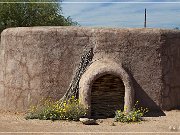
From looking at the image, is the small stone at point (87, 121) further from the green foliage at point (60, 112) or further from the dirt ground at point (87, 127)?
the green foliage at point (60, 112)

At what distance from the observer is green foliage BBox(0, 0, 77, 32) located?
2267 centimetres

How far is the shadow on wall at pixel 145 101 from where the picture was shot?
13.0m

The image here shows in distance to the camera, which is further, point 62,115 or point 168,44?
point 168,44

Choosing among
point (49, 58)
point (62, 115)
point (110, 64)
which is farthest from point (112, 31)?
point (62, 115)

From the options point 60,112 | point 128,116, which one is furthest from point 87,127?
point 128,116

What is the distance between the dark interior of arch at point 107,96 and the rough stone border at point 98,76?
0.95 ft

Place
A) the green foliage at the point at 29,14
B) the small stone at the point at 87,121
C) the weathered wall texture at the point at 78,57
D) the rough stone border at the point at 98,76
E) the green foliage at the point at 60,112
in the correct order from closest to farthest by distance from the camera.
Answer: the small stone at the point at 87,121 → the green foliage at the point at 60,112 → the rough stone border at the point at 98,76 → the weathered wall texture at the point at 78,57 → the green foliage at the point at 29,14

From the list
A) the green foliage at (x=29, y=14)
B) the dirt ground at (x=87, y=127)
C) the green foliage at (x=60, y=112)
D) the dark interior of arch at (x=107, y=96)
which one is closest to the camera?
the dirt ground at (x=87, y=127)

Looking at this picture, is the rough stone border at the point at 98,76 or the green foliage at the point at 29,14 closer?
the rough stone border at the point at 98,76

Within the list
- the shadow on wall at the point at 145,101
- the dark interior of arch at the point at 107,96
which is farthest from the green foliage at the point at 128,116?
the shadow on wall at the point at 145,101

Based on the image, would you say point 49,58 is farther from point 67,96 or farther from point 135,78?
point 135,78

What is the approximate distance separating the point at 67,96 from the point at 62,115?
99 centimetres

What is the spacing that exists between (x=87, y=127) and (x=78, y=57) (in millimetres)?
2593

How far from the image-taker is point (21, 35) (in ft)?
43.6
